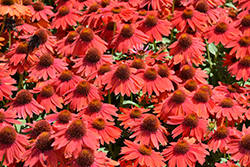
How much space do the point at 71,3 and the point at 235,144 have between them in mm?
2338

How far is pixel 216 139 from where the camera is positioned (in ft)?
8.30

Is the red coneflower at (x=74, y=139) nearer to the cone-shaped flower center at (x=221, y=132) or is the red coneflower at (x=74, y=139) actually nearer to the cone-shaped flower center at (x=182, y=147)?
the cone-shaped flower center at (x=182, y=147)

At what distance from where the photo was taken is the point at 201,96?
2680mm

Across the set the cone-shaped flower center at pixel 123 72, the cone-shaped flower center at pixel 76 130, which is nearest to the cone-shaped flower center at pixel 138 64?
the cone-shaped flower center at pixel 123 72

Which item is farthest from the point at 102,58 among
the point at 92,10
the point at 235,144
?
the point at 235,144

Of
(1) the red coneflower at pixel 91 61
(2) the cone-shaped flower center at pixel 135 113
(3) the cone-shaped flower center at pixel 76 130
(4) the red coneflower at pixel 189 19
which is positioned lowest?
(2) the cone-shaped flower center at pixel 135 113

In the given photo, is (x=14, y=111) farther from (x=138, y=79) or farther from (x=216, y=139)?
(x=216, y=139)

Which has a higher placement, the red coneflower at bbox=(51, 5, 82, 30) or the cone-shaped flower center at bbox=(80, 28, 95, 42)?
the cone-shaped flower center at bbox=(80, 28, 95, 42)

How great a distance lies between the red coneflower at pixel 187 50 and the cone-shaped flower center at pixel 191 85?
23cm

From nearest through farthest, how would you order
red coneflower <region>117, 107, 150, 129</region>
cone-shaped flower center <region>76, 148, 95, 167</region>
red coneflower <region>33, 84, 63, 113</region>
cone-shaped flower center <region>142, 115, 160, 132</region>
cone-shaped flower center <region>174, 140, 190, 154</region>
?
cone-shaped flower center <region>76, 148, 95, 167</region> → cone-shaped flower center <region>174, 140, 190, 154</region> → cone-shaped flower center <region>142, 115, 160, 132</region> → red coneflower <region>117, 107, 150, 129</region> → red coneflower <region>33, 84, 63, 113</region>

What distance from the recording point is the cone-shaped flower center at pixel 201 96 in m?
2.68

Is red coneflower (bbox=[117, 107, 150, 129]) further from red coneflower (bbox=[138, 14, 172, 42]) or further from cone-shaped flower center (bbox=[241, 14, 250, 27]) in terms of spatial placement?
cone-shaped flower center (bbox=[241, 14, 250, 27])

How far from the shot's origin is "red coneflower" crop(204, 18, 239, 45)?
3291 mm

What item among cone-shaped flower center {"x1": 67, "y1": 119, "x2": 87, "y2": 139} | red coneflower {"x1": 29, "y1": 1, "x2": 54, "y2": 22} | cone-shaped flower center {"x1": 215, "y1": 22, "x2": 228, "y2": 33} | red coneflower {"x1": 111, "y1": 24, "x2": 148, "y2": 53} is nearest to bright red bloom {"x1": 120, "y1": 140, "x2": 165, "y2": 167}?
cone-shaped flower center {"x1": 67, "y1": 119, "x2": 87, "y2": 139}
